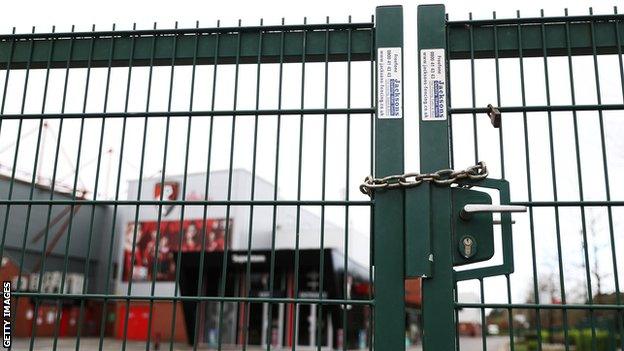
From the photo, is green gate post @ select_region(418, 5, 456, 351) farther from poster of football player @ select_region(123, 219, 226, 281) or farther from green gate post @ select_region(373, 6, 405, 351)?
poster of football player @ select_region(123, 219, 226, 281)

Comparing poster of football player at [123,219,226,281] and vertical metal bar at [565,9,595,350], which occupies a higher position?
poster of football player at [123,219,226,281]

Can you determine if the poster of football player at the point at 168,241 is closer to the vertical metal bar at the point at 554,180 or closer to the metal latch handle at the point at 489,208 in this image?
the vertical metal bar at the point at 554,180

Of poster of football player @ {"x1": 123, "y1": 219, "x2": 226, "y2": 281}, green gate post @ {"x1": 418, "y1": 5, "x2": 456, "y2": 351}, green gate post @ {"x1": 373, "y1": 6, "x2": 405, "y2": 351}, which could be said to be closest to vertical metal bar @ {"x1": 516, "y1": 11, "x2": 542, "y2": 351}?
green gate post @ {"x1": 418, "y1": 5, "x2": 456, "y2": 351}

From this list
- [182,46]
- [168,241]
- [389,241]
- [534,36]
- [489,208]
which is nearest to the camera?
[489,208]

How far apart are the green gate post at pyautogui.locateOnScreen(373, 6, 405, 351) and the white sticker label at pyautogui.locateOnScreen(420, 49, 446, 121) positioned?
11 cm

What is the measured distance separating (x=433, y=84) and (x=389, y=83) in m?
0.21

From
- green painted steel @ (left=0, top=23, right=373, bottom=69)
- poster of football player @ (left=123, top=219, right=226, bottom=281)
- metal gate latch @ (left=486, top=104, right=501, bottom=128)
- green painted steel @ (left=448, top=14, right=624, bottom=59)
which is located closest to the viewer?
metal gate latch @ (left=486, top=104, right=501, bottom=128)

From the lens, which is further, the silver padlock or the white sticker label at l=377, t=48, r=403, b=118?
the white sticker label at l=377, t=48, r=403, b=118

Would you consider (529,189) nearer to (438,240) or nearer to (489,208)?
(489,208)

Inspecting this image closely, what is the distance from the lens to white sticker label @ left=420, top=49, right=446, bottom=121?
272 cm

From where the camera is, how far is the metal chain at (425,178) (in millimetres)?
2586

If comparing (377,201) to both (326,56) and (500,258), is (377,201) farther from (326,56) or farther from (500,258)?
(326,56)

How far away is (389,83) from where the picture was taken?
2.80m

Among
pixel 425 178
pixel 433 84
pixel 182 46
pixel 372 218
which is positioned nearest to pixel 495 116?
pixel 433 84
